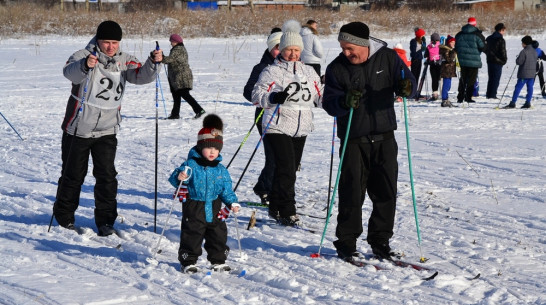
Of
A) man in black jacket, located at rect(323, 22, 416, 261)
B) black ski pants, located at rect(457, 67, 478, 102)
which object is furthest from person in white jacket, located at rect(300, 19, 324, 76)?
man in black jacket, located at rect(323, 22, 416, 261)

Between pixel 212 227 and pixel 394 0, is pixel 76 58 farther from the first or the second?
pixel 394 0

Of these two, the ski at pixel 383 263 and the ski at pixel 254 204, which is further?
the ski at pixel 254 204

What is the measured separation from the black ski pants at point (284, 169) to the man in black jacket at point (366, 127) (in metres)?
1.13

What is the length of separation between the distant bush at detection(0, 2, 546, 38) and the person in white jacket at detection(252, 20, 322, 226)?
2661 cm

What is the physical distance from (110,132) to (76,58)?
0.68 metres

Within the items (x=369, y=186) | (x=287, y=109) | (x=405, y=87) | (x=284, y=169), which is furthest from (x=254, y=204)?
(x=405, y=87)

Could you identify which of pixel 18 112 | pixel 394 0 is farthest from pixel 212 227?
pixel 394 0

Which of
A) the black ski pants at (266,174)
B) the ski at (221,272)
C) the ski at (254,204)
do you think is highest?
the black ski pants at (266,174)

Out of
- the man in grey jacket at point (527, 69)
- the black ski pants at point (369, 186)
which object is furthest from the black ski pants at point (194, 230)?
the man in grey jacket at point (527, 69)

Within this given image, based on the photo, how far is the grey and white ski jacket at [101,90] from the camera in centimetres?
605

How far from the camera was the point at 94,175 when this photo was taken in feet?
20.8

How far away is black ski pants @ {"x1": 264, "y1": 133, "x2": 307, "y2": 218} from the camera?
6.51 m

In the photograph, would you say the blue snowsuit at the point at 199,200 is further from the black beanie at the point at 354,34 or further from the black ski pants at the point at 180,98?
the black ski pants at the point at 180,98

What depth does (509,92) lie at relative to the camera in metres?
17.3
